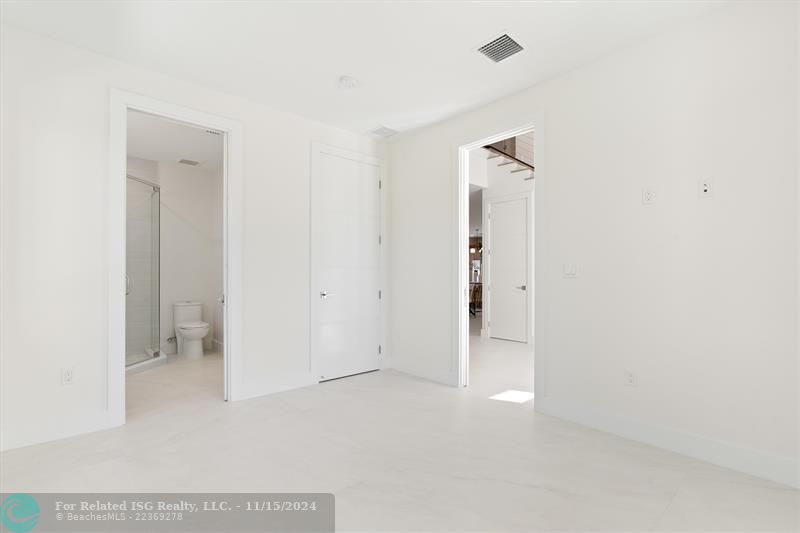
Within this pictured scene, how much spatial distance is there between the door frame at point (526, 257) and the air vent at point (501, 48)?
3.80 m

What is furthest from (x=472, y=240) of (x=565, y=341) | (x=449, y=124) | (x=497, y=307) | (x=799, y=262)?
(x=799, y=262)

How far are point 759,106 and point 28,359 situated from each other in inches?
189

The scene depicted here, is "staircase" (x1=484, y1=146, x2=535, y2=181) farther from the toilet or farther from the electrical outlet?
the toilet

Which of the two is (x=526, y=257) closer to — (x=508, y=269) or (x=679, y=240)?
(x=508, y=269)

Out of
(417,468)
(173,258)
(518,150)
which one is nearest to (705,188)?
(417,468)

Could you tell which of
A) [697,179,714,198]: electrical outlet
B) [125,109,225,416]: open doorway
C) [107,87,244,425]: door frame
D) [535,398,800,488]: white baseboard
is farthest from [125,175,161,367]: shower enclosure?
[697,179,714,198]: electrical outlet

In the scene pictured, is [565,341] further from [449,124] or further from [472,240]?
[472,240]

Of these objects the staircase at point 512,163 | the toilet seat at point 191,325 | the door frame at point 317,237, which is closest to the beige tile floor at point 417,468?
the door frame at point 317,237

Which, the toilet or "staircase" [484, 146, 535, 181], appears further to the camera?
"staircase" [484, 146, 535, 181]

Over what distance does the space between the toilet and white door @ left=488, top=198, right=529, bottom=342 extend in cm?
454

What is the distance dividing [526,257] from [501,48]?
4.14 meters

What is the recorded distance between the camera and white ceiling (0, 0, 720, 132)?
2.43m

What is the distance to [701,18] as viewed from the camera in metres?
2.51

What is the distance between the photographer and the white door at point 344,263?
4211 mm
